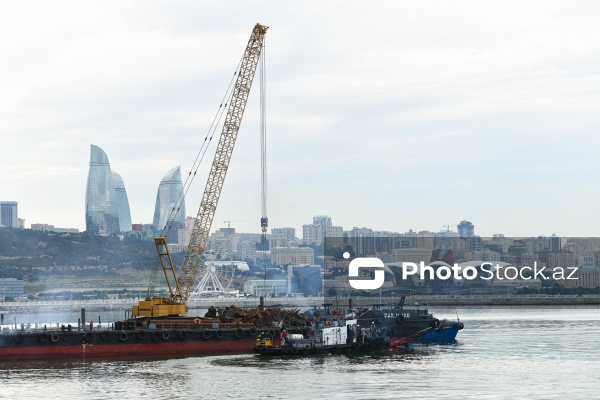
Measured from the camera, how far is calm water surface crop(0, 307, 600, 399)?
62.4 metres

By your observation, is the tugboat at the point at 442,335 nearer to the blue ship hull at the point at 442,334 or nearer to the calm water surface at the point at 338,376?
the blue ship hull at the point at 442,334

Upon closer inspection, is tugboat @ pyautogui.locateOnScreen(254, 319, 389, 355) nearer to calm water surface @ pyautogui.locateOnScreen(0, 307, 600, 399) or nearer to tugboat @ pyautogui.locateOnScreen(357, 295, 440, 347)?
calm water surface @ pyautogui.locateOnScreen(0, 307, 600, 399)

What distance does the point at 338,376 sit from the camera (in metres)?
68.9

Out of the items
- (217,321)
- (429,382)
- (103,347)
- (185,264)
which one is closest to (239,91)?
(185,264)

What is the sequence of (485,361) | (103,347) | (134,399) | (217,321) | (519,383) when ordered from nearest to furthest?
(134,399), (519,383), (485,361), (103,347), (217,321)

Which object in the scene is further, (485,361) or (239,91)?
(239,91)

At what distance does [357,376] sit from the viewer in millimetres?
68625

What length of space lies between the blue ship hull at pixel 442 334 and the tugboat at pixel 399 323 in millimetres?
643

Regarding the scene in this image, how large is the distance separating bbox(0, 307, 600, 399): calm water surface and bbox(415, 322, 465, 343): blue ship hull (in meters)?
6.91

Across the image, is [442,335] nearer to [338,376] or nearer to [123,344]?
[123,344]

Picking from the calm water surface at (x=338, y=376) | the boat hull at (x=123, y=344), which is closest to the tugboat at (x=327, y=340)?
the calm water surface at (x=338, y=376)

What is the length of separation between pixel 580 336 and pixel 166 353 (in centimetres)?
4109

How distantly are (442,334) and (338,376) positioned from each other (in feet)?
97.4

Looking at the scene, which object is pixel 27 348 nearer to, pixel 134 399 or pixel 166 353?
pixel 166 353
